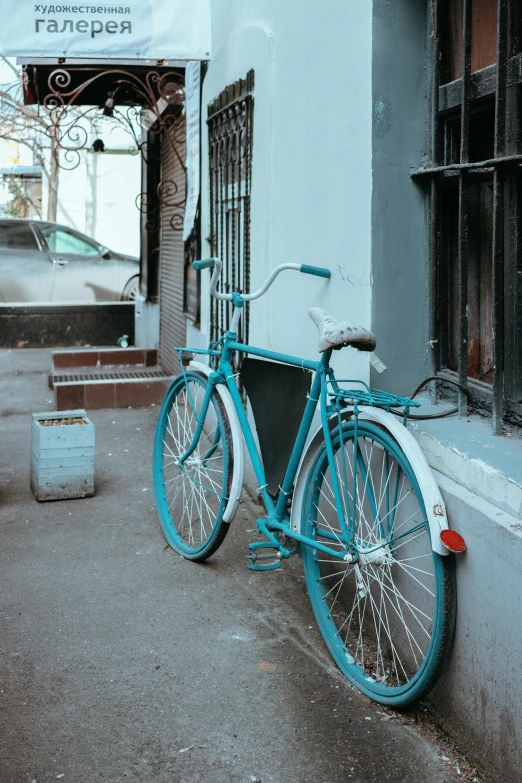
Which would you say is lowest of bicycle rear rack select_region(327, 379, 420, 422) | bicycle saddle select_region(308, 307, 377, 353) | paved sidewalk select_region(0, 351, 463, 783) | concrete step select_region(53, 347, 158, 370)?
paved sidewalk select_region(0, 351, 463, 783)

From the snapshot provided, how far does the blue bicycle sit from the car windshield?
35.6ft

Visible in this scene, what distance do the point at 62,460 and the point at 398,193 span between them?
2926mm

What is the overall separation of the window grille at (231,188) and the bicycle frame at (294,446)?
1.54 m

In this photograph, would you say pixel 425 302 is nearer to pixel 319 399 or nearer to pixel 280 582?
pixel 319 399

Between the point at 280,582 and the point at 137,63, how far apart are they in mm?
4769

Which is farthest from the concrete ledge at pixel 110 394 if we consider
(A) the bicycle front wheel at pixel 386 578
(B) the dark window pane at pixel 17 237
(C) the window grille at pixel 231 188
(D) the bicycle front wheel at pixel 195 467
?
(B) the dark window pane at pixel 17 237

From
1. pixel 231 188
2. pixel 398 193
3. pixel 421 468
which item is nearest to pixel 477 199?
pixel 398 193

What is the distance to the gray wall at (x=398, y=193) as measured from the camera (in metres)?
3.59

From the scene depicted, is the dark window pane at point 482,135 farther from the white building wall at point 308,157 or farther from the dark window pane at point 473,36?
the white building wall at point 308,157

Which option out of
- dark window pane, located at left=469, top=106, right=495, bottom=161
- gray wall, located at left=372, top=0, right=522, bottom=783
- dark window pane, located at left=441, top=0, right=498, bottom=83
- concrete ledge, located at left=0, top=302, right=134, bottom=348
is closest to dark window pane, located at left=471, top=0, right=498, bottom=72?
dark window pane, located at left=441, top=0, right=498, bottom=83

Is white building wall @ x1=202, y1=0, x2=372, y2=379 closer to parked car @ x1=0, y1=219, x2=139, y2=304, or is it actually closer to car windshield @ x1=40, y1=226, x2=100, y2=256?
parked car @ x1=0, y1=219, x2=139, y2=304

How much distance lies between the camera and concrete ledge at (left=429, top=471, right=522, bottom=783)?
2574 millimetres

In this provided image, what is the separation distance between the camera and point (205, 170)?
23.3 ft

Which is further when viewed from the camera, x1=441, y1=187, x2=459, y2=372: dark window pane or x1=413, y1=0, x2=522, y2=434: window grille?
x1=441, y1=187, x2=459, y2=372: dark window pane
